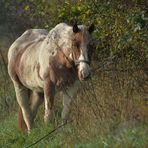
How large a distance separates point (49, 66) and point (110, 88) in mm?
1466

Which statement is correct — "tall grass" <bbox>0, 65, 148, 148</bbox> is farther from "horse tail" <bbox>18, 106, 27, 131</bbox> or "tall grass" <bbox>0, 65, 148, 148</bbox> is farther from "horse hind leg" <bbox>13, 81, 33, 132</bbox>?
"horse hind leg" <bbox>13, 81, 33, 132</bbox>

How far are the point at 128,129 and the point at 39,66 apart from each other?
3914 millimetres

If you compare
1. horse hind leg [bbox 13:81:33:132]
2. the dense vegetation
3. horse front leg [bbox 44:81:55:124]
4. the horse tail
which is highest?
the dense vegetation

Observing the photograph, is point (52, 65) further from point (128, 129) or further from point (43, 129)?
point (128, 129)

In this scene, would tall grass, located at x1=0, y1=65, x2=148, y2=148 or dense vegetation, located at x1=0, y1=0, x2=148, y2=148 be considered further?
dense vegetation, located at x1=0, y1=0, x2=148, y2=148

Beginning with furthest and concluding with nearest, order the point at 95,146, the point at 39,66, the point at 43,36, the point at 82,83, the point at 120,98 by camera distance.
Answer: the point at 43,36, the point at 39,66, the point at 82,83, the point at 120,98, the point at 95,146

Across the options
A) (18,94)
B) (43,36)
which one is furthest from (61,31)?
(18,94)

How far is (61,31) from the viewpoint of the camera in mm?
10734

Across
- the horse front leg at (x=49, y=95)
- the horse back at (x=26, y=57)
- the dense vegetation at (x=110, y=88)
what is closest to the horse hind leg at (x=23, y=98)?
the horse back at (x=26, y=57)

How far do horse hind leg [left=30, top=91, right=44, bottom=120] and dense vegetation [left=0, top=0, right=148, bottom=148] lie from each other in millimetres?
275

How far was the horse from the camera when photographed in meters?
10.1

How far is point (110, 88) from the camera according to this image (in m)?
9.63

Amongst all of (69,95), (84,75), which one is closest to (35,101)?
(69,95)

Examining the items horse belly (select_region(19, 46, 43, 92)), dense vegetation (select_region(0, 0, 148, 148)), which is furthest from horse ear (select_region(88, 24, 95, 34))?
horse belly (select_region(19, 46, 43, 92))
